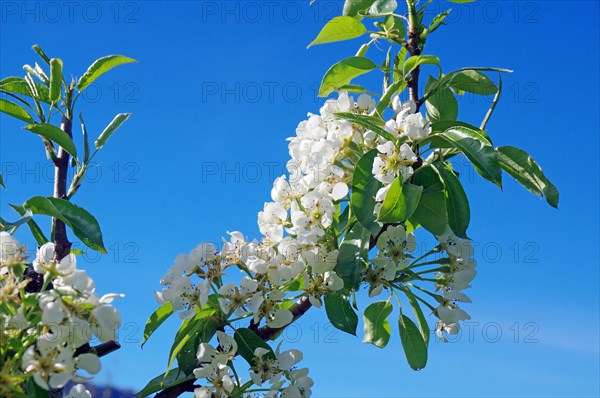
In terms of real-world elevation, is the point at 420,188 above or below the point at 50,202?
above

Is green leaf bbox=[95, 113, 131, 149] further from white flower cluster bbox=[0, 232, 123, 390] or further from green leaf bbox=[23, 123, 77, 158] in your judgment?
white flower cluster bbox=[0, 232, 123, 390]

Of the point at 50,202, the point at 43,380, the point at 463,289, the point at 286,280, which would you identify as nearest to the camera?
the point at 43,380

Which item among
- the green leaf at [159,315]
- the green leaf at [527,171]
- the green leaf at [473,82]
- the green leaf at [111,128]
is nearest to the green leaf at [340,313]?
the green leaf at [159,315]

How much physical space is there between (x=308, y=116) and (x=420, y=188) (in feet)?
1.48

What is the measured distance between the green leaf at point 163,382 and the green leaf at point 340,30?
3.32ft

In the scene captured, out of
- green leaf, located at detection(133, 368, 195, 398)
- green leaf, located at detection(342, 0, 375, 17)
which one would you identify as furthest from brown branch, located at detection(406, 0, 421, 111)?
green leaf, located at detection(133, 368, 195, 398)

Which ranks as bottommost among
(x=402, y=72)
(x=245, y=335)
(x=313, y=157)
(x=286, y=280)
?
(x=245, y=335)

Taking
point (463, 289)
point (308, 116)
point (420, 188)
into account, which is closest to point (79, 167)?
point (308, 116)

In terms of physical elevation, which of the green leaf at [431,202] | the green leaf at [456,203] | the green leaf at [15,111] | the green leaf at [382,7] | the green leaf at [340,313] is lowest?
the green leaf at [340,313]

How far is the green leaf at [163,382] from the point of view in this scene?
1790 millimetres

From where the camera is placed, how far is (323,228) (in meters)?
1.84

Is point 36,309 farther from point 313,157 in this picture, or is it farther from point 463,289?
point 463,289

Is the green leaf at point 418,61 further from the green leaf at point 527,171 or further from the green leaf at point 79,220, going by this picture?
the green leaf at point 79,220

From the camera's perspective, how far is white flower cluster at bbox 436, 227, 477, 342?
1929 millimetres
